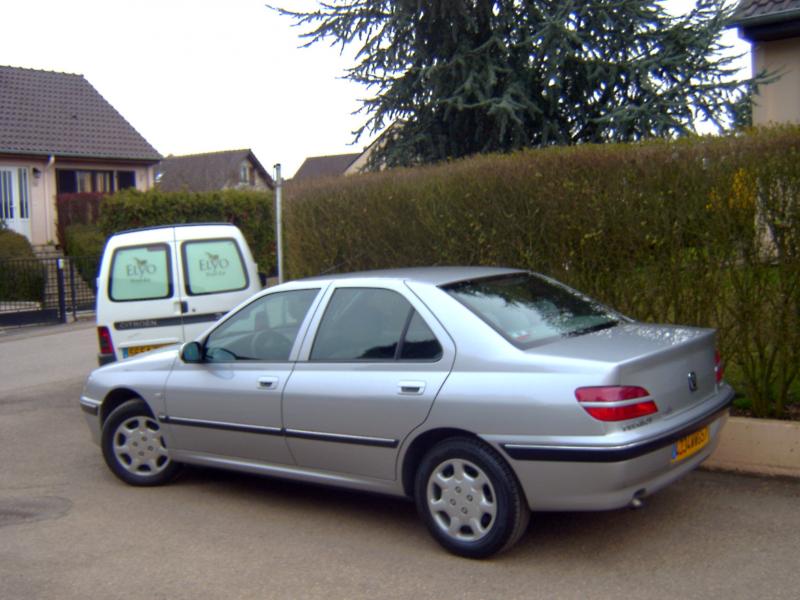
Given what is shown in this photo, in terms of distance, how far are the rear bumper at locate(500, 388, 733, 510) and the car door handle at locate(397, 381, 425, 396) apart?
2.00ft

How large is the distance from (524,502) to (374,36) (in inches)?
502

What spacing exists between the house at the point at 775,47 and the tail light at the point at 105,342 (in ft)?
31.0

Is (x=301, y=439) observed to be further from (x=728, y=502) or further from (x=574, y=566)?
(x=728, y=502)

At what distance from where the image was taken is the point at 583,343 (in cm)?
524

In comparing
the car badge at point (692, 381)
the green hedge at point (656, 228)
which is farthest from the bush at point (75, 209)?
the car badge at point (692, 381)

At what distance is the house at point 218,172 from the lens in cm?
5804

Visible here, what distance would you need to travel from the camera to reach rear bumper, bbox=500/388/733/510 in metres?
4.70

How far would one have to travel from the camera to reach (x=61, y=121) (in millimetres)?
35188

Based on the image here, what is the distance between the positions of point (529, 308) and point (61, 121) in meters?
33.2

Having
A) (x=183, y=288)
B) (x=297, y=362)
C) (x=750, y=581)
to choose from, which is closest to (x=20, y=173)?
(x=183, y=288)

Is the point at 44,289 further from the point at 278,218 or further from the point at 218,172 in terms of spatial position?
the point at 218,172

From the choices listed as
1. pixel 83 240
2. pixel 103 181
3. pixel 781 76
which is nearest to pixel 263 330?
pixel 781 76

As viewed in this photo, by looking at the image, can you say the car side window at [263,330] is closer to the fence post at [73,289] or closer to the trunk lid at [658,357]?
the trunk lid at [658,357]

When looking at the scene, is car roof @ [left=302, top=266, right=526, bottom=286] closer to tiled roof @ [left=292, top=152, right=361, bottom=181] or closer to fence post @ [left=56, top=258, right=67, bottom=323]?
fence post @ [left=56, top=258, right=67, bottom=323]
